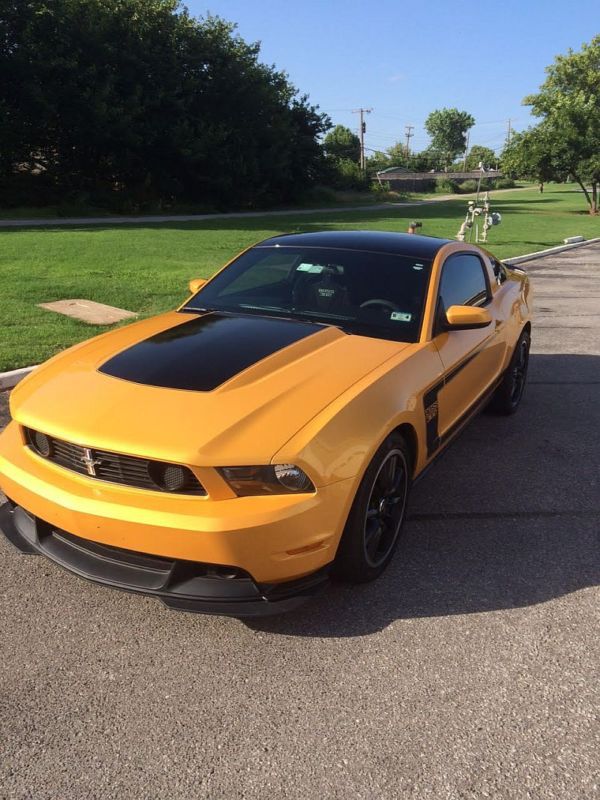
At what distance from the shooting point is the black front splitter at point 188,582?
2.51 meters

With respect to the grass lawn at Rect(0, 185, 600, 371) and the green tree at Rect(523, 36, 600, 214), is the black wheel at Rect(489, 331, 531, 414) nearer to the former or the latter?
the grass lawn at Rect(0, 185, 600, 371)

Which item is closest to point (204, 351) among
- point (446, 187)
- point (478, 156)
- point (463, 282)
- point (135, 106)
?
point (463, 282)

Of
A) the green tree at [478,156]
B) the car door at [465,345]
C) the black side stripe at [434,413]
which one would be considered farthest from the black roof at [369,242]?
the green tree at [478,156]

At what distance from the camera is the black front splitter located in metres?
2.51

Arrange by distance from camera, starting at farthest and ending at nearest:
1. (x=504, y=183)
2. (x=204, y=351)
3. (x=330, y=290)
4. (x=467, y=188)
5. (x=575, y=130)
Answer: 1. (x=504, y=183)
2. (x=467, y=188)
3. (x=575, y=130)
4. (x=330, y=290)
5. (x=204, y=351)

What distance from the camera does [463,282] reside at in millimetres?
4473

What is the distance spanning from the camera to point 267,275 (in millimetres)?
4250

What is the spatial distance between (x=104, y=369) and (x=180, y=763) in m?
1.73

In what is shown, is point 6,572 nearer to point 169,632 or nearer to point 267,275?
point 169,632

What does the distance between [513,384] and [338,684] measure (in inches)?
142

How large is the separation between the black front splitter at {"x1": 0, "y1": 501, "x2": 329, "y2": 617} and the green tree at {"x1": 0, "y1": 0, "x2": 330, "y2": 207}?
94.2 ft

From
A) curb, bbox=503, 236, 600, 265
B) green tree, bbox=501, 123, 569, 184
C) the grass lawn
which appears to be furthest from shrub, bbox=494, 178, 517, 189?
the grass lawn

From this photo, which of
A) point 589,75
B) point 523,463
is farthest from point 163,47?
point 589,75

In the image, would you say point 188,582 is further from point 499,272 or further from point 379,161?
point 379,161
